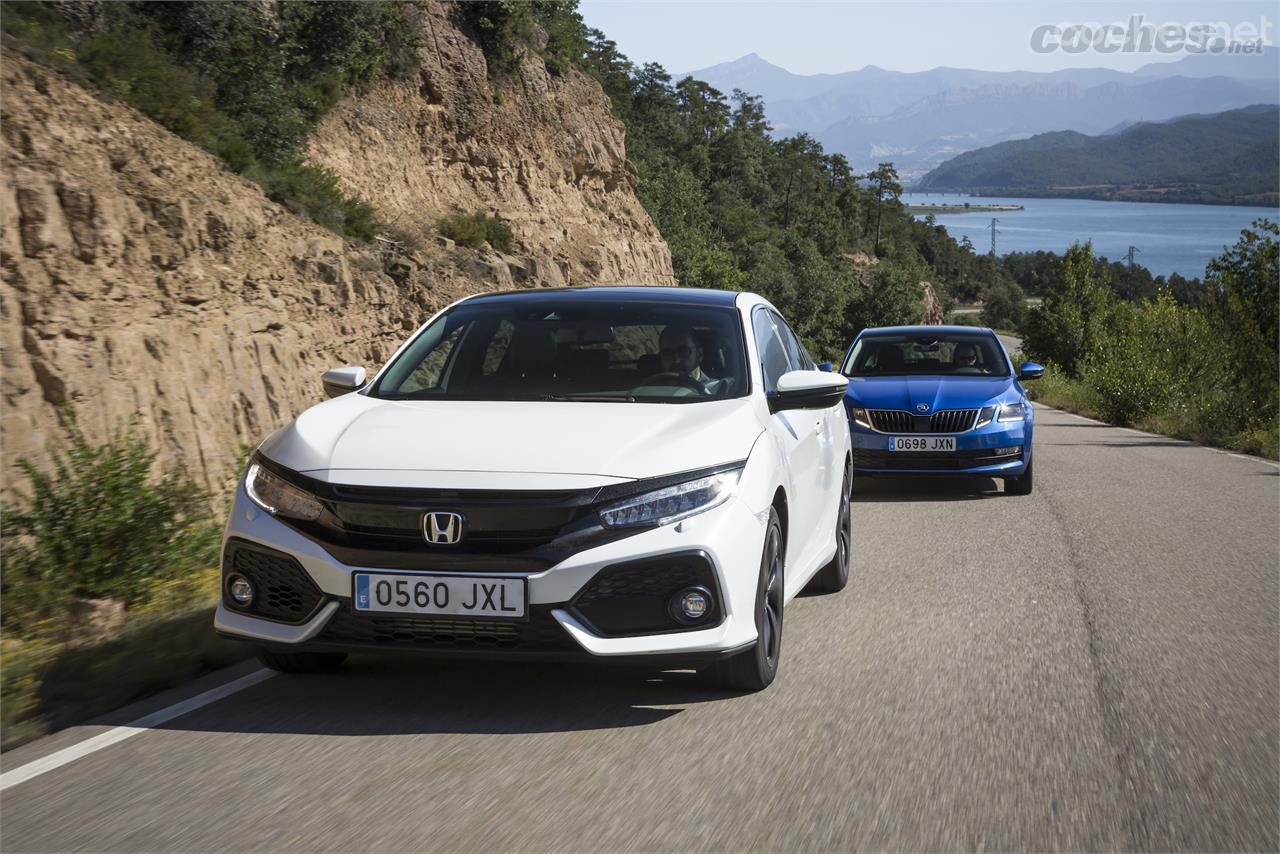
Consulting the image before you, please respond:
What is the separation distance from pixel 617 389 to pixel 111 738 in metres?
2.43

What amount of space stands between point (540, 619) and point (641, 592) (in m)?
0.36

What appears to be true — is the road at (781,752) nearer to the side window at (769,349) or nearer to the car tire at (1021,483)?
the side window at (769,349)

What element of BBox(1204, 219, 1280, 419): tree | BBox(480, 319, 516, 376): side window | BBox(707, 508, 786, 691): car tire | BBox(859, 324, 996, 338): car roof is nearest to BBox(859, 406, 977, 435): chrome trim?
BBox(859, 324, 996, 338): car roof

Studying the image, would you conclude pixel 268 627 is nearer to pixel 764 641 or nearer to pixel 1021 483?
pixel 764 641

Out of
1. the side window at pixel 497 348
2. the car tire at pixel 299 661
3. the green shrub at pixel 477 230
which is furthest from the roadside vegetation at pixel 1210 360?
the car tire at pixel 299 661

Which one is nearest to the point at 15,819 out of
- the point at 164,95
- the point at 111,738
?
the point at 111,738

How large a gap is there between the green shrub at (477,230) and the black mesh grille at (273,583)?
2448 centimetres

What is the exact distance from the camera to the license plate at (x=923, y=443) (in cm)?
1216

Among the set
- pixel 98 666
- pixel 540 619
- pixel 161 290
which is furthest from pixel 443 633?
pixel 161 290

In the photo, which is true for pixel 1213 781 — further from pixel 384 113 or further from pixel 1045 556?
pixel 384 113

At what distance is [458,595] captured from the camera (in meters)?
4.48

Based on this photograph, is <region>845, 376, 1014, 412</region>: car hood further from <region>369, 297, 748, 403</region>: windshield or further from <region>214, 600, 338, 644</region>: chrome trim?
<region>214, 600, 338, 644</region>: chrome trim

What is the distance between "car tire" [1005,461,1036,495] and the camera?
12.4 m

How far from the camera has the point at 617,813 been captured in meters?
3.77
